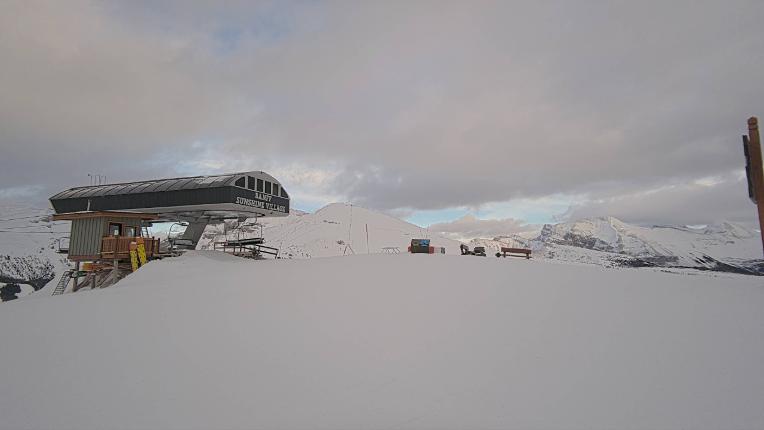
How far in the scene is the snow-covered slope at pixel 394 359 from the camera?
17.2ft

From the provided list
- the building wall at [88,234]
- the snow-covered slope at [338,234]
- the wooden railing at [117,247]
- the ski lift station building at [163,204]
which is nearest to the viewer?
the wooden railing at [117,247]

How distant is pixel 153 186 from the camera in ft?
98.5

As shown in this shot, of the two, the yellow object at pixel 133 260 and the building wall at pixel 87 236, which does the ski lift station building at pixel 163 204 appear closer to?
the building wall at pixel 87 236

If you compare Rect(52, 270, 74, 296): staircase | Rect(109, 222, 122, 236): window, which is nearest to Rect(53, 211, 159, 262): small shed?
Rect(109, 222, 122, 236): window

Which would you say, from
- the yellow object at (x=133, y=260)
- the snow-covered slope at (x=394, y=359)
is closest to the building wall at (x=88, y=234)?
the yellow object at (x=133, y=260)

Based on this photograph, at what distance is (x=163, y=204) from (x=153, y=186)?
2590mm

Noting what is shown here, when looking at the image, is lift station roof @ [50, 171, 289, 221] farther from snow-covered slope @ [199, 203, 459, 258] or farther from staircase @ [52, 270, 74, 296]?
snow-covered slope @ [199, 203, 459, 258]

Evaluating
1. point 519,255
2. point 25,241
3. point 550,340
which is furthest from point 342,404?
point 25,241

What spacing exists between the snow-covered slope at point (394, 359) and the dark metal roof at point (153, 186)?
1684 cm

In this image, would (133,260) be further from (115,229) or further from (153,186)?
(153,186)

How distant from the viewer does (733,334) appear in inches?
305

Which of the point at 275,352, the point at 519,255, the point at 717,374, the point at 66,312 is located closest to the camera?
the point at 717,374

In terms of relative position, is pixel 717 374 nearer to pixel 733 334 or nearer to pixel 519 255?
pixel 733 334

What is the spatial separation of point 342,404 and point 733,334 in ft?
27.7
